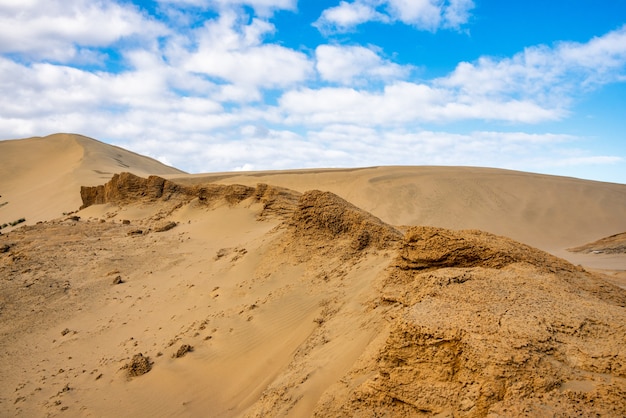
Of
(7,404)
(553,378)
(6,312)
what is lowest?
(7,404)

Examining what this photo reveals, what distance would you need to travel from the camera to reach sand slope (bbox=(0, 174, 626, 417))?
3.19m

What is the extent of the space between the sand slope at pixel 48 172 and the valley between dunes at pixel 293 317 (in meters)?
11.8

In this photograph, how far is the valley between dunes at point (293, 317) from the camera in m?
3.22

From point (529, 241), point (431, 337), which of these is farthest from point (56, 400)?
A: point (529, 241)

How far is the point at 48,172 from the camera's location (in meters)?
39.8

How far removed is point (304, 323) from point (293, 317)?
1.48ft

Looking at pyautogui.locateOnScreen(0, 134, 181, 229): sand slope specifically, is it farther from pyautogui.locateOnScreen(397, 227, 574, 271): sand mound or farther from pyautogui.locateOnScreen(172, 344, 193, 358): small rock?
pyautogui.locateOnScreen(397, 227, 574, 271): sand mound

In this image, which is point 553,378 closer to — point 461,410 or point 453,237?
point 461,410

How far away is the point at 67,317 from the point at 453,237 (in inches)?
301

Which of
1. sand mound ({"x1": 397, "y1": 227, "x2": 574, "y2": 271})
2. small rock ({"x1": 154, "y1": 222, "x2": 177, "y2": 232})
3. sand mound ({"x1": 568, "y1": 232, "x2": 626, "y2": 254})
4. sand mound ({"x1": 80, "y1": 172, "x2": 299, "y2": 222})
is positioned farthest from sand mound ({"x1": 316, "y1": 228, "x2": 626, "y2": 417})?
sand mound ({"x1": 568, "y1": 232, "x2": 626, "y2": 254})

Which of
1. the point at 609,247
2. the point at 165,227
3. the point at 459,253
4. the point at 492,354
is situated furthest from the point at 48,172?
the point at 492,354

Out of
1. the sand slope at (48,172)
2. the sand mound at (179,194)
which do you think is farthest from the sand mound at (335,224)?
the sand slope at (48,172)

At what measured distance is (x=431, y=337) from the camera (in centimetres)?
345

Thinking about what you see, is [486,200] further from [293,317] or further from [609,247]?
[293,317]
